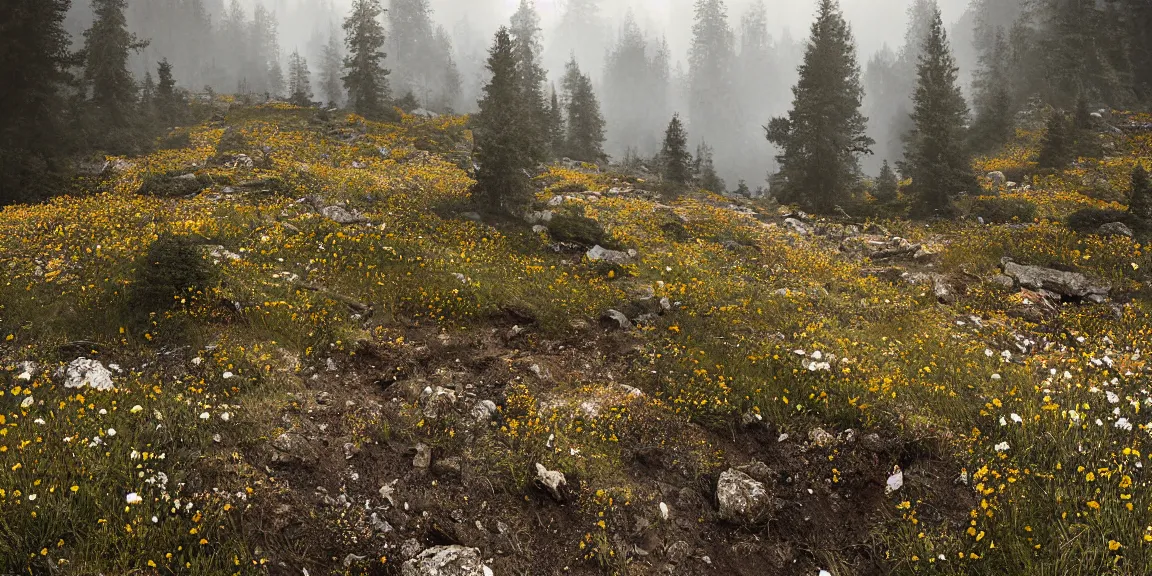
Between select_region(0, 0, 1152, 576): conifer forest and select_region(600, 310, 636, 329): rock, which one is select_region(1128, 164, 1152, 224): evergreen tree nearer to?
select_region(0, 0, 1152, 576): conifer forest

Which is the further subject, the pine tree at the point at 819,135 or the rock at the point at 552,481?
the pine tree at the point at 819,135

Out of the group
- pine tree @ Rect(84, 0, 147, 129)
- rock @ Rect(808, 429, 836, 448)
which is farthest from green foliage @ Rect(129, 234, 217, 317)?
pine tree @ Rect(84, 0, 147, 129)

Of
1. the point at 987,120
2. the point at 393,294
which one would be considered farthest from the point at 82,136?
the point at 987,120

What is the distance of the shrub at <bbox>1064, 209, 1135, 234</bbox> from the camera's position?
46.9ft

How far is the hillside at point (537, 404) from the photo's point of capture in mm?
4844

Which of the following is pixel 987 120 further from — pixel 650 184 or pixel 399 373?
pixel 399 373

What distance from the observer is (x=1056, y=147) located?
2550cm

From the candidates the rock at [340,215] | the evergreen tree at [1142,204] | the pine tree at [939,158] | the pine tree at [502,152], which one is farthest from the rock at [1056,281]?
the rock at [340,215]

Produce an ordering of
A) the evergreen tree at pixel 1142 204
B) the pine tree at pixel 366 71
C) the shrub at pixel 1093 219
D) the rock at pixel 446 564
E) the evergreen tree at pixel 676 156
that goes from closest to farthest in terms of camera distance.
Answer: the rock at pixel 446 564 < the evergreen tree at pixel 1142 204 < the shrub at pixel 1093 219 < the evergreen tree at pixel 676 156 < the pine tree at pixel 366 71

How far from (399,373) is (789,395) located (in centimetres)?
556

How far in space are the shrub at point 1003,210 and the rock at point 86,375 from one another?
23.5 m

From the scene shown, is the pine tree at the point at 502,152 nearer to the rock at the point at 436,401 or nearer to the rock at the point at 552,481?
the rock at the point at 436,401

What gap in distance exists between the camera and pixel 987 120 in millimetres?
33562

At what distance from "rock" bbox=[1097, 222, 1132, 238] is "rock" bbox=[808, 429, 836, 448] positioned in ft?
42.4
